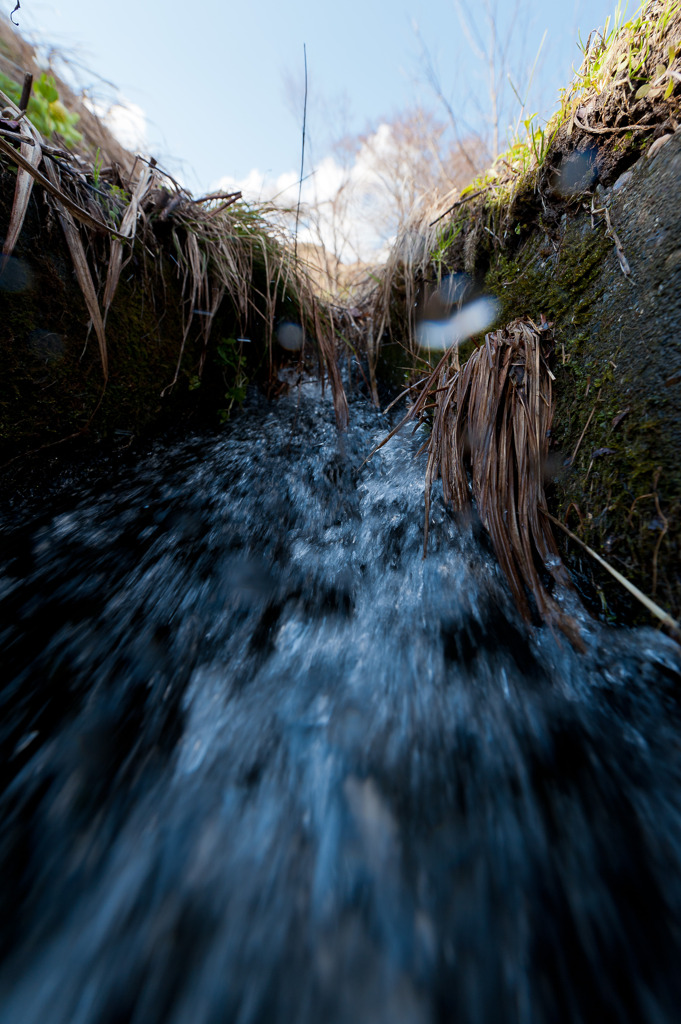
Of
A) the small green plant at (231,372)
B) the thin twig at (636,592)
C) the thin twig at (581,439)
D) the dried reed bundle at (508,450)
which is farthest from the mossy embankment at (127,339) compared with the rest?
the thin twig at (636,592)

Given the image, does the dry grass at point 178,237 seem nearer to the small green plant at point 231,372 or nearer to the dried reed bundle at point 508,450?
the small green plant at point 231,372

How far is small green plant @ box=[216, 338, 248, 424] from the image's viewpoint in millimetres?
2051

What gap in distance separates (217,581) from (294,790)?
2.18 ft

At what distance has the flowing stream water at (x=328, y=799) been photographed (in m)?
0.54

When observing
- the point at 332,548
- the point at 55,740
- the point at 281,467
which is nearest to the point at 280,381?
the point at 281,467

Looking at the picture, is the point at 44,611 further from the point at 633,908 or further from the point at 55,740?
the point at 633,908

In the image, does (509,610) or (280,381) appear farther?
(280,381)

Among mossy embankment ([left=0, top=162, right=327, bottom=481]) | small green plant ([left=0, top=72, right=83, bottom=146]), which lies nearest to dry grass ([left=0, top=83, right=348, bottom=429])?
mossy embankment ([left=0, top=162, right=327, bottom=481])

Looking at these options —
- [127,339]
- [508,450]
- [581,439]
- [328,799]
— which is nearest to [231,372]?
[127,339]

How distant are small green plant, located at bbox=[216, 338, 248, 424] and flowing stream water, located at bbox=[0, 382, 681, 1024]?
1.14 metres

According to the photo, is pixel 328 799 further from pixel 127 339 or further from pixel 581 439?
pixel 127 339

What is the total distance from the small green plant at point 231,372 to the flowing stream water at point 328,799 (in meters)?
1.14

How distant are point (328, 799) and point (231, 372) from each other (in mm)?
2011

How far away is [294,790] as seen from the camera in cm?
74
